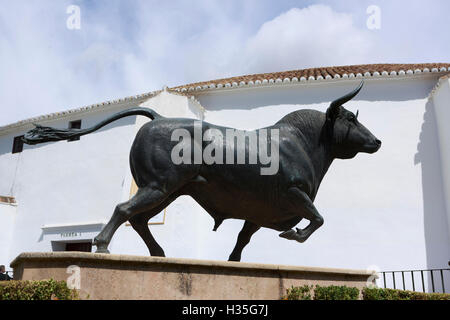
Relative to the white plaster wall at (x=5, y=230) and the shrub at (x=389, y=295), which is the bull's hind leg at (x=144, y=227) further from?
the white plaster wall at (x=5, y=230)

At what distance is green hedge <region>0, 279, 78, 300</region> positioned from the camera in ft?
9.21

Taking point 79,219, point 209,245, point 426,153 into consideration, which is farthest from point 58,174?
point 426,153

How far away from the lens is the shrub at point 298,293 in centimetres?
353

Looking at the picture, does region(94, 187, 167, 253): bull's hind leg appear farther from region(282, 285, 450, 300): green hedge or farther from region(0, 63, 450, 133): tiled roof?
region(0, 63, 450, 133): tiled roof

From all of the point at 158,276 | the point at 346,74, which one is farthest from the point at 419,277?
the point at 158,276

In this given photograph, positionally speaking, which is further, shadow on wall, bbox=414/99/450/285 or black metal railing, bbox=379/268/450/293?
shadow on wall, bbox=414/99/450/285

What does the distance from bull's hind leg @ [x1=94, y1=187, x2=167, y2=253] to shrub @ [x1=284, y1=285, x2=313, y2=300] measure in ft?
4.21

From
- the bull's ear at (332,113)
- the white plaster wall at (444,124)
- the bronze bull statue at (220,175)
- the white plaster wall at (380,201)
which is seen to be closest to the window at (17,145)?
the white plaster wall at (380,201)

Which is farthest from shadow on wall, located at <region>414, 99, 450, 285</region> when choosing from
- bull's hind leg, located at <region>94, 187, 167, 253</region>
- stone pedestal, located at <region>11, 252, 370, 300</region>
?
bull's hind leg, located at <region>94, 187, 167, 253</region>

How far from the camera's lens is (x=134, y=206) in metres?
3.73

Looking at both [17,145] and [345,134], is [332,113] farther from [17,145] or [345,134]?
[17,145]

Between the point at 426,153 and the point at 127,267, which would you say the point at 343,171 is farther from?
the point at 127,267

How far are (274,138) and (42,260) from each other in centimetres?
223
